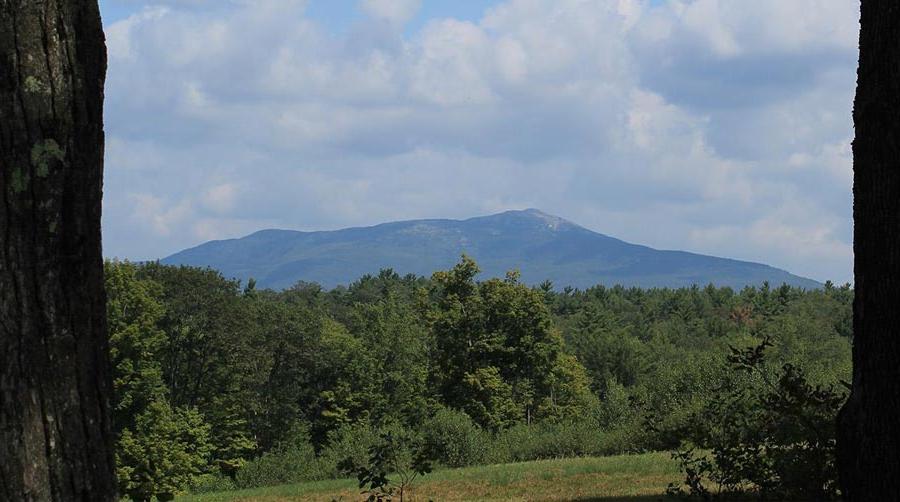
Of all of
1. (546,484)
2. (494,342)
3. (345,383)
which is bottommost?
(345,383)

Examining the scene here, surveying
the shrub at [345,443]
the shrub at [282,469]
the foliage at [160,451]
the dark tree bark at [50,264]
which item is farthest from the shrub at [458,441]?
the dark tree bark at [50,264]

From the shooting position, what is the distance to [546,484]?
20938 millimetres

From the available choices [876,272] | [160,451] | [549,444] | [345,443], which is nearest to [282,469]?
[345,443]

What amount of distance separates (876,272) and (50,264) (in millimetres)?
3030

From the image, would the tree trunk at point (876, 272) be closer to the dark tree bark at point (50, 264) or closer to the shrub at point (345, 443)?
the dark tree bark at point (50, 264)

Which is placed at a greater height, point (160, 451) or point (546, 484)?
point (546, 484)

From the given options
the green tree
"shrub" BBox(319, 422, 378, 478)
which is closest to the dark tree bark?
"shrub" BBox(319, 422, 378, 478)

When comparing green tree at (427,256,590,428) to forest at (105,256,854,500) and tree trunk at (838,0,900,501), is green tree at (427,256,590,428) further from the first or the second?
tree trunk at (838,0,900,501)

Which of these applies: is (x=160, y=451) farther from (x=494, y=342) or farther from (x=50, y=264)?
(x=50, y=264)

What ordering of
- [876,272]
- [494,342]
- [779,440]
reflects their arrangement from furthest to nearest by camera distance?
[494,342]
[779,440]
[876,272]

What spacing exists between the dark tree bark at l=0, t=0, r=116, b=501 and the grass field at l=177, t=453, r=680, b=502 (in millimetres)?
11076

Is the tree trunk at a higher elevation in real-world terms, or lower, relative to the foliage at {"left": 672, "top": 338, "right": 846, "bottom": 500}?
higher

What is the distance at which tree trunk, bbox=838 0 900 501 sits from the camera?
3.85 meters

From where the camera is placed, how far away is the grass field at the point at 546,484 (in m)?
16.3
